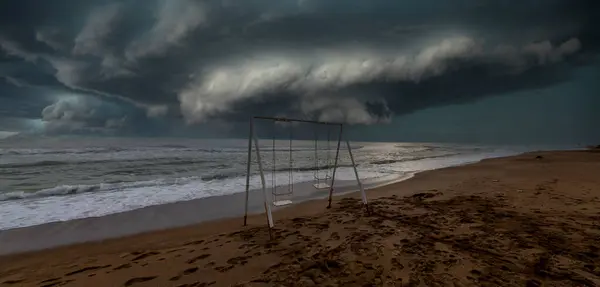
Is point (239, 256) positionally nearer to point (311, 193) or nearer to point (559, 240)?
point (559, 240)

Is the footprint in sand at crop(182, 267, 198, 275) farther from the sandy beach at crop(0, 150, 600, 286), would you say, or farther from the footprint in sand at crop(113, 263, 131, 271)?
the footprint in sand at crop(113, 263, 131, 271)

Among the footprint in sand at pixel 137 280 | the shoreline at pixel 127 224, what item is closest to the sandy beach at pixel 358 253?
the footprint in sand at pixel 137 280

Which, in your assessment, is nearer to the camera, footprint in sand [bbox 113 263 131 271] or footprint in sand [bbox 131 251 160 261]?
footprint in sand [bbox 113 263 131 271]

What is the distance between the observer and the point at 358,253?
232 inches

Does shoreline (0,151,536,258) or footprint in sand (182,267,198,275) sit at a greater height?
footprint in sand (182,267,198,275)

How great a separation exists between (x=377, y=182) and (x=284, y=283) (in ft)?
46.1

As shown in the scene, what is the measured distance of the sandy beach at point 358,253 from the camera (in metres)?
4.91

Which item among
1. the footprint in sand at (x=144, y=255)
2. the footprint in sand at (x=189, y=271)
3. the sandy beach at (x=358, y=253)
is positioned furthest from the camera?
the footprint in sand at (x=144, y=255)

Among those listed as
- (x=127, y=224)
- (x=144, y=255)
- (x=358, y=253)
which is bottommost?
(x=127, y=224)

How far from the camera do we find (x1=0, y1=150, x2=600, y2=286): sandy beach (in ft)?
16.1

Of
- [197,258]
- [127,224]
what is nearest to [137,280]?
[197,258]

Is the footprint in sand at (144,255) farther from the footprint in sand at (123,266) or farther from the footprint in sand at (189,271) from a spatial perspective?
the footprint in sand at (189,271)

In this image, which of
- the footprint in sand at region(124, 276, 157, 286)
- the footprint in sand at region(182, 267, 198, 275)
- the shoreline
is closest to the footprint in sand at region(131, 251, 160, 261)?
the footprint in sand at region(124, 276, 157, 286)

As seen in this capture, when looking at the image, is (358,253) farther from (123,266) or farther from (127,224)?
(127,224)
